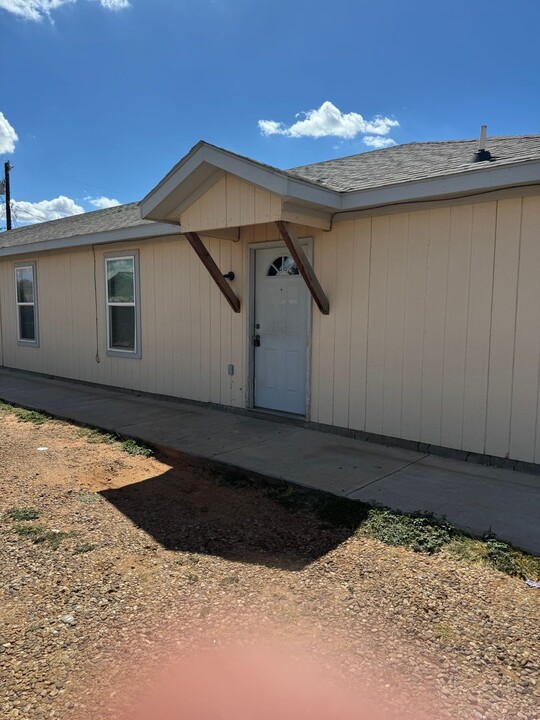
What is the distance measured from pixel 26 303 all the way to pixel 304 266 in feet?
25.9

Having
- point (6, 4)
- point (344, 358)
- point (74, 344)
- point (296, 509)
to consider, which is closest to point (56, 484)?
point (296, 509)

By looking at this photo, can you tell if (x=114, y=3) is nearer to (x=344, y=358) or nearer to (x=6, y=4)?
(x=6, y=4)

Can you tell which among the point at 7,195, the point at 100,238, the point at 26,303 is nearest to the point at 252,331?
the point at 100,238

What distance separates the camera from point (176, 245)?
7.75m

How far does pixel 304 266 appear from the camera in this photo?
5.54 meters

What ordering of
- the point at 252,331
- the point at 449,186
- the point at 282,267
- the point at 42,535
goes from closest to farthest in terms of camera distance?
the point at 42,535
the point at 449,186
the point at 282,267
the point at 252,331

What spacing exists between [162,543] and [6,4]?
1077cm

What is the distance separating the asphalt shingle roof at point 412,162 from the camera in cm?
475

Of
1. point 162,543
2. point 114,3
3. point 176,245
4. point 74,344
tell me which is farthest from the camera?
point 74,344

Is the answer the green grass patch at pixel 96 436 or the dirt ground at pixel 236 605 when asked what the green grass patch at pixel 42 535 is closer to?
the dirt ground at pixel 236 605

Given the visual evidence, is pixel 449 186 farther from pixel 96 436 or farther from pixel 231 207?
pixel 96 436

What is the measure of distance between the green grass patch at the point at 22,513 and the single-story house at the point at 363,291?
329 centimetres

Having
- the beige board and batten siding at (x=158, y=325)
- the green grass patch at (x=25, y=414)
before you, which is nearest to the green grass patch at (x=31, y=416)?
the green grass patch at (x=25, y=414)

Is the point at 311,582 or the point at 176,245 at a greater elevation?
the point at 176,245
